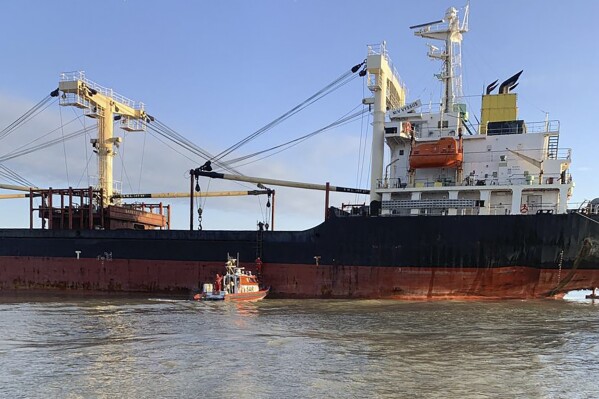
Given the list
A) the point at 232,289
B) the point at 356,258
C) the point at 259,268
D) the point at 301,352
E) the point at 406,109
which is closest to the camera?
the point at 301,352

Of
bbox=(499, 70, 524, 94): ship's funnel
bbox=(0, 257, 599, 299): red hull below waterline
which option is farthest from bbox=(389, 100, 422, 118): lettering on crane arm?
bbox=(0, 257, 599, 299): red hull below waterline

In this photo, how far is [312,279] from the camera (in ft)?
67.6

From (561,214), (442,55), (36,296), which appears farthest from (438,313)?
(36,296)

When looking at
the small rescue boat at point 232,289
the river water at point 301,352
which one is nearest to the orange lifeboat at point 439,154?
the river water at point 301,352

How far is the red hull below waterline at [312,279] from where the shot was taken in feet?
61.7

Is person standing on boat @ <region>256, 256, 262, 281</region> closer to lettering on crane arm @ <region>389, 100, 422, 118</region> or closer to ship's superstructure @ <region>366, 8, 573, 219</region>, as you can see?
ship's superstructure @ <region>366, 8, 573, 219</region>

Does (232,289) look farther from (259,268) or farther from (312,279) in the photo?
(312,279)

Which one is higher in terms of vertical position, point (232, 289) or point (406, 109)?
point (406, 109)

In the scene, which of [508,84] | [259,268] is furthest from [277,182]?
[508,84]

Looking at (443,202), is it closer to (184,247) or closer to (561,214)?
(561,214)

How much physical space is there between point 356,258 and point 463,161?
6583 millimetres

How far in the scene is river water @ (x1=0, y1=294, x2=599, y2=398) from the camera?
7.57 m

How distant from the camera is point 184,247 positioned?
2242 centimetres

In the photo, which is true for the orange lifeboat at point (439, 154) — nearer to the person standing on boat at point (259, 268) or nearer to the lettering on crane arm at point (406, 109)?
the lettering on crane arm at point (406, 109)
